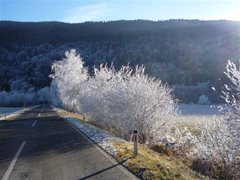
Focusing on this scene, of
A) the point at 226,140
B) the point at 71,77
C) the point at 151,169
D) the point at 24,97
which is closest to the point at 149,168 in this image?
the point at 151,169

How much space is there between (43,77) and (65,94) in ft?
413

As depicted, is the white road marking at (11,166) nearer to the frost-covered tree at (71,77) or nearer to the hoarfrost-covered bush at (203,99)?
the frost-covered tree at (71,77)

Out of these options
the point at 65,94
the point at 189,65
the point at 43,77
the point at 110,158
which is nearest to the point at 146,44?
the point at 189,65

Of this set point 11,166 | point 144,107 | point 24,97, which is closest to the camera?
point 11,166

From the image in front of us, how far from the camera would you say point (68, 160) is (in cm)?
1362

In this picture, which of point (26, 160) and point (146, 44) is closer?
point (26, 160)

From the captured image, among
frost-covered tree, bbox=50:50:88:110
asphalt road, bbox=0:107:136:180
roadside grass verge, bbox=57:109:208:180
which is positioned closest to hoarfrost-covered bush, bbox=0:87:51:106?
frost-covered tree, bbox=50:50:88:110

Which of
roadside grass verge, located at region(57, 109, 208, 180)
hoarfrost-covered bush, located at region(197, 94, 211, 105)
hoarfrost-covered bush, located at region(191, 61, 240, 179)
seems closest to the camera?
hoarfrost-covered bush, located at region(191, 61, 240, 179)

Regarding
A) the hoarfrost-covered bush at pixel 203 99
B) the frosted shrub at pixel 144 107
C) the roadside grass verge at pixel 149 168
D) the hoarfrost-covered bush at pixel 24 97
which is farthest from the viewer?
the hoarfrost-covered bush at pixel 24 97

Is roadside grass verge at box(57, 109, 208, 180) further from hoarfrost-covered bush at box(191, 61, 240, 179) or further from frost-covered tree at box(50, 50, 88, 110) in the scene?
frost-covered tree at box(50, 50, 88, 110)

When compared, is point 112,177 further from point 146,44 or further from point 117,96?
point 146,44

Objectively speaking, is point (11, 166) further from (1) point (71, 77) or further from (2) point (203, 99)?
(2) point (203, 99)

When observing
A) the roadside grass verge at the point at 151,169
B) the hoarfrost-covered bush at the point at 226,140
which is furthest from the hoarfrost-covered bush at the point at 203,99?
the roadside grass verge at the point at 151,169

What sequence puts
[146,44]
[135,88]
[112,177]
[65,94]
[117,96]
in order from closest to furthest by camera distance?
[112,177], [135,88], [117,96], [65,94], [146,44]
